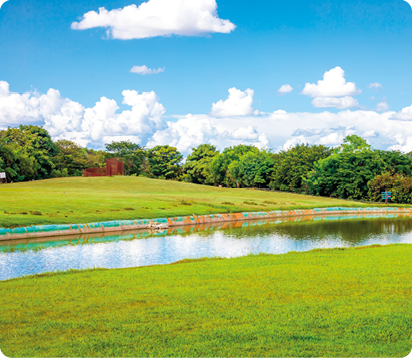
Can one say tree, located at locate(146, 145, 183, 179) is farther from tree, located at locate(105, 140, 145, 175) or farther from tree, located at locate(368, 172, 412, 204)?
tree, located at locate(368, 172, 412, 204)

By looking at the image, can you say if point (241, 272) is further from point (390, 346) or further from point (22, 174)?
point (22, 174)

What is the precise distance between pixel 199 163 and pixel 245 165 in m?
23.3

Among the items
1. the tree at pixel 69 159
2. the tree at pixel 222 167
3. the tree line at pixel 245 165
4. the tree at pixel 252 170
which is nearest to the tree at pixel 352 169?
the tree line at pixel 245 165

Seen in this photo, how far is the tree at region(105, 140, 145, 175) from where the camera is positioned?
12106cm

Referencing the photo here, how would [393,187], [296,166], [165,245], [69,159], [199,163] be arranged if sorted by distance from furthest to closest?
[199,163] < [69,159] < [296,166] < [393,187] < [165,245]

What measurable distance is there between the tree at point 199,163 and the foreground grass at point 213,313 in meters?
107

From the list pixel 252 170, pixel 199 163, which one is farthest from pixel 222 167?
pixel 252 170

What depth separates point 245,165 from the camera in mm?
104000

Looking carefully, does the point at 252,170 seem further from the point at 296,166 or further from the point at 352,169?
the point at 352,169

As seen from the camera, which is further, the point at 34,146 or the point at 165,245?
the point at 34,146

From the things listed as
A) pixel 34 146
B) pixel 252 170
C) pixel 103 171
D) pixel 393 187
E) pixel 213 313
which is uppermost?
pixel 34 146

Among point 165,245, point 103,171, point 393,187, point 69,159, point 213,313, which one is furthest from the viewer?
point 69,159

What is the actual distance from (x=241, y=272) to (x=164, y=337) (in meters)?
6.51

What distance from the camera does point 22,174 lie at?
84.2 meters
